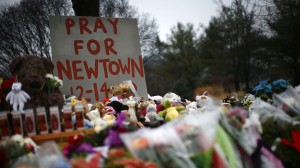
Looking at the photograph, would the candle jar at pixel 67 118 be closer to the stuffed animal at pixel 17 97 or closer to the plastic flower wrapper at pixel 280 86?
the stuffed animal at pixel 17 97

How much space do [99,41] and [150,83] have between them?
28290 millimetres

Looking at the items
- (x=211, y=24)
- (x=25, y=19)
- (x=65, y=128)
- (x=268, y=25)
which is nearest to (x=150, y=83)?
(x=211, y=24)

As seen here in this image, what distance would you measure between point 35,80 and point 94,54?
1874 mm

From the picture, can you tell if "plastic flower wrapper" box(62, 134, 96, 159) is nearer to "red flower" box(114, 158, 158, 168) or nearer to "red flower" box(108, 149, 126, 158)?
"red flower" box(108, 149, 126, 158)

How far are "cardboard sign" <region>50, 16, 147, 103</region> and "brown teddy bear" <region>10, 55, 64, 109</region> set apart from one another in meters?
1.31

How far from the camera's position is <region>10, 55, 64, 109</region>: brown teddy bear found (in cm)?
310

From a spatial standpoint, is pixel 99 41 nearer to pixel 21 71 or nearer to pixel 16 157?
pixel 21 71

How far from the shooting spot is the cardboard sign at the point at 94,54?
4723 mm

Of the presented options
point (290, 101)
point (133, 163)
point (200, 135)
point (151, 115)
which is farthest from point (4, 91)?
point (290, 101)

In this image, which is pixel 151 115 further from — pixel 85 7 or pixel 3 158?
pixel 85 7

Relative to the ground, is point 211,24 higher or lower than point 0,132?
higher

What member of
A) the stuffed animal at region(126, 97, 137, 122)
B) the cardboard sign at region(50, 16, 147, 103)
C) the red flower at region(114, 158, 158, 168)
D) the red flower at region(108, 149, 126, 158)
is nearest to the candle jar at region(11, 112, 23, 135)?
the red flower at region(108, 149, 126, 158)

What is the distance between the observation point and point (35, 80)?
3.11 metres

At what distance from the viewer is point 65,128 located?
104 inches
